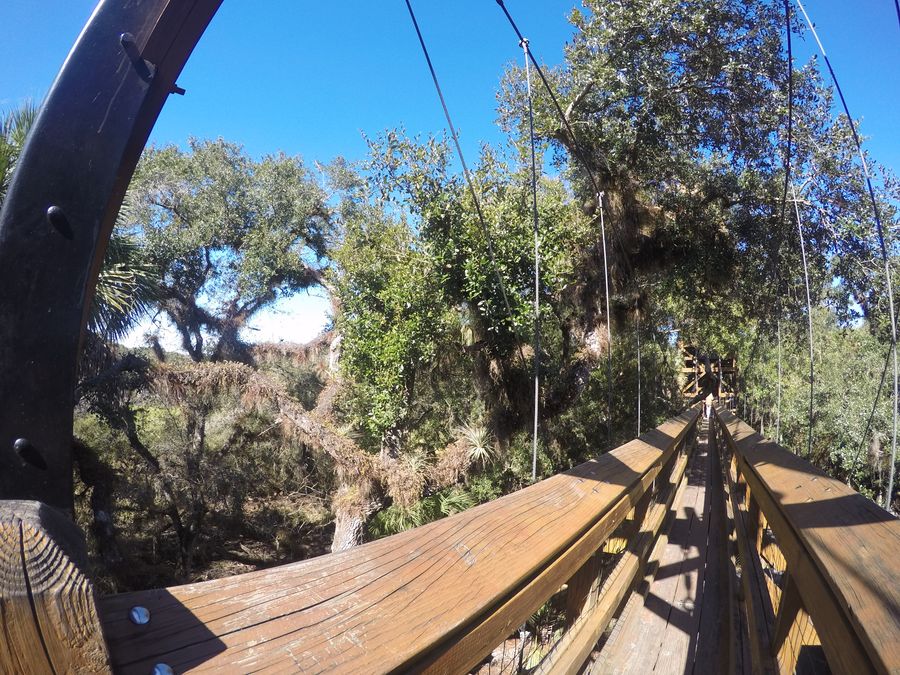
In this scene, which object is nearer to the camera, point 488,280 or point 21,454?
point 21,454

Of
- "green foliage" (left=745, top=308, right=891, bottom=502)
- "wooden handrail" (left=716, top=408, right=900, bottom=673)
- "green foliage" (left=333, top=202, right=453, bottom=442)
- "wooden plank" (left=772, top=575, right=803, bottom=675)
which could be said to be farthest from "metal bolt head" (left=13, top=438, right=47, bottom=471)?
"green foliage" (left=745, top=308, right=891, bottom=502)

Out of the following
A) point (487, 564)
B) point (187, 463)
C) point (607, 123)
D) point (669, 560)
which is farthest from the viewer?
point (187, 463)

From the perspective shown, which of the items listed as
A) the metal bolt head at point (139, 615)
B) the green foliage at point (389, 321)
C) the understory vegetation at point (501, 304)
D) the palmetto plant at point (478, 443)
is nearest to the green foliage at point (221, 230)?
the understory vegetation at point (501, 304)

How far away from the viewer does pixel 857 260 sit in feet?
24.1

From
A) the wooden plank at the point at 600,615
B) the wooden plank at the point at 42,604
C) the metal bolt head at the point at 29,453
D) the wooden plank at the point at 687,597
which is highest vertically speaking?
the metal bolt head at the point at 29,453

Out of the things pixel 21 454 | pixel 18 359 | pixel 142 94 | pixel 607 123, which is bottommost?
pixel 21 454

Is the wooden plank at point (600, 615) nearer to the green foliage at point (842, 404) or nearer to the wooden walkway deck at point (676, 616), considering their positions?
the wooden walkway deck at point (676, 616)

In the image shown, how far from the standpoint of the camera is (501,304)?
7.65 m

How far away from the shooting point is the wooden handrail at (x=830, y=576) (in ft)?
2.23

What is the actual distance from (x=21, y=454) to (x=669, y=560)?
3292 millimetres

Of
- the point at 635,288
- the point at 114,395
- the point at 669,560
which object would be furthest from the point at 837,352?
the point at 114,395

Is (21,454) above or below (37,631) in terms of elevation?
above

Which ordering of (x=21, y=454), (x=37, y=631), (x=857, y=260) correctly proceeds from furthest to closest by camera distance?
(x=857, y=260)
(x=21, y=454)
(x=37, y=631)

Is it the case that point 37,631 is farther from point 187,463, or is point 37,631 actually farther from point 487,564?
point 187,463
